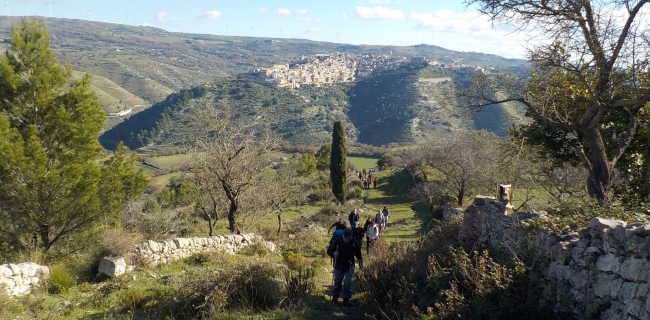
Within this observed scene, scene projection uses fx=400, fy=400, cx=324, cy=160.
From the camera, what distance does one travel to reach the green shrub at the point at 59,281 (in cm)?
785

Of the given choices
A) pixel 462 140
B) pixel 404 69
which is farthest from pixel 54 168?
pixel 404 69

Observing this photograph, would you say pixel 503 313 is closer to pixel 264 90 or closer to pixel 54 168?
pixel 54 168

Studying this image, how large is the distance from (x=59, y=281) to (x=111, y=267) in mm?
1081

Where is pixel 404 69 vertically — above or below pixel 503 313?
above

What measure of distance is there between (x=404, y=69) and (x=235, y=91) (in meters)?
52.7

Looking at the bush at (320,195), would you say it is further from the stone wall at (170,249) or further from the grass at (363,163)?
the stone wall at (170,249)

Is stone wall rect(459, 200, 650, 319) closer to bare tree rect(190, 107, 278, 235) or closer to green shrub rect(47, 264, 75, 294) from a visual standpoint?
green shrub rect(47, 264, 75, 294)

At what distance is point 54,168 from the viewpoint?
36.3 ft

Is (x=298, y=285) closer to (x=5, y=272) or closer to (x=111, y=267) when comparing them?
(x=111, y=267)

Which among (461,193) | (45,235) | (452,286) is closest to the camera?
(452,286)

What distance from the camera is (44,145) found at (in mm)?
11156

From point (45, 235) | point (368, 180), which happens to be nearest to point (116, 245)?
point (45, 235)

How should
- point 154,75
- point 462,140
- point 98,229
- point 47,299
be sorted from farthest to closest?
point 154,75, point 462,140, point 98,229, point 47,299

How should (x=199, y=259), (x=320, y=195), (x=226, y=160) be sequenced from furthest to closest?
(x=320, y=195), (x=226, y=160), (x=199, y=259)
